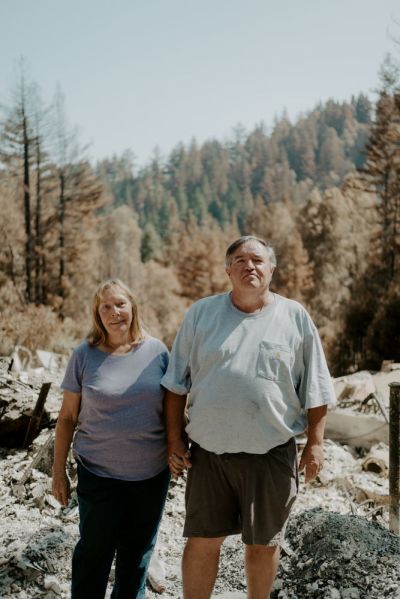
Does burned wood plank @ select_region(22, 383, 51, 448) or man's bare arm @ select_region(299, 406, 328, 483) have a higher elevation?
man's bare arm @ select_region(299, 406, 328, 483)

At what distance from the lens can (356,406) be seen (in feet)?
29.0

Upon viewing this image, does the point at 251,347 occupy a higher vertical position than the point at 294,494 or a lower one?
higher

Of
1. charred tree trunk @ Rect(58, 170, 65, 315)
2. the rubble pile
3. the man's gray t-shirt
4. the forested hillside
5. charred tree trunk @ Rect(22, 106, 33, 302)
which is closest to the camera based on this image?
the man's gray t-shirt

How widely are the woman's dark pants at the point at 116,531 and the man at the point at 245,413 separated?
20 centimetres

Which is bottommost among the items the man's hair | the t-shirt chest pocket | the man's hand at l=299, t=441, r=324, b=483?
the man's hand at l=299, t=441, r=324, b=483

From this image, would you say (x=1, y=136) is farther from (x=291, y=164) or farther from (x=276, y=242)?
(x=291, y=164)

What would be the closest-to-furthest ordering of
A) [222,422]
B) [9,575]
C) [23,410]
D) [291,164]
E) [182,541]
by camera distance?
[222,422] < [9,575] < [182,541] < [23,410] < [291,164]

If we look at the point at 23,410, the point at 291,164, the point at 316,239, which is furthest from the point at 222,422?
the point at 291,164

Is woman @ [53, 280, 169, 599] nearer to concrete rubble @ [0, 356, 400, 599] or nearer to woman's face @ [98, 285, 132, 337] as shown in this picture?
woman's face @ [98, 285, 132, 337]

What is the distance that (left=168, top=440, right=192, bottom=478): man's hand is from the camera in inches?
101

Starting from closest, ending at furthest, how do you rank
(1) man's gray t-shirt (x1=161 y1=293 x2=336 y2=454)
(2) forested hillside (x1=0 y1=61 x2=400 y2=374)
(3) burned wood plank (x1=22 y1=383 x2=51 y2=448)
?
(1) man's gray t-shirt (x1=161 y1=293 x2=336 y2=454) → (3) burned wood plank (x1=22 y1=383 x2=51 y2=448) → (2) forested hillside (x1=0 y1=61 x2=400 y2=374)

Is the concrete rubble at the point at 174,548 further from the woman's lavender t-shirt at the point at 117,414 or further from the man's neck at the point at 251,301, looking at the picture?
the man's neck at the point at 251,301

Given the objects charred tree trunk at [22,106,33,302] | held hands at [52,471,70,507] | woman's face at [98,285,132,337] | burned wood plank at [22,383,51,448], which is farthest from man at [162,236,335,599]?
charred tree trunk at [22,106,33,302]

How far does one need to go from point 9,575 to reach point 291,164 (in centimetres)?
12263
